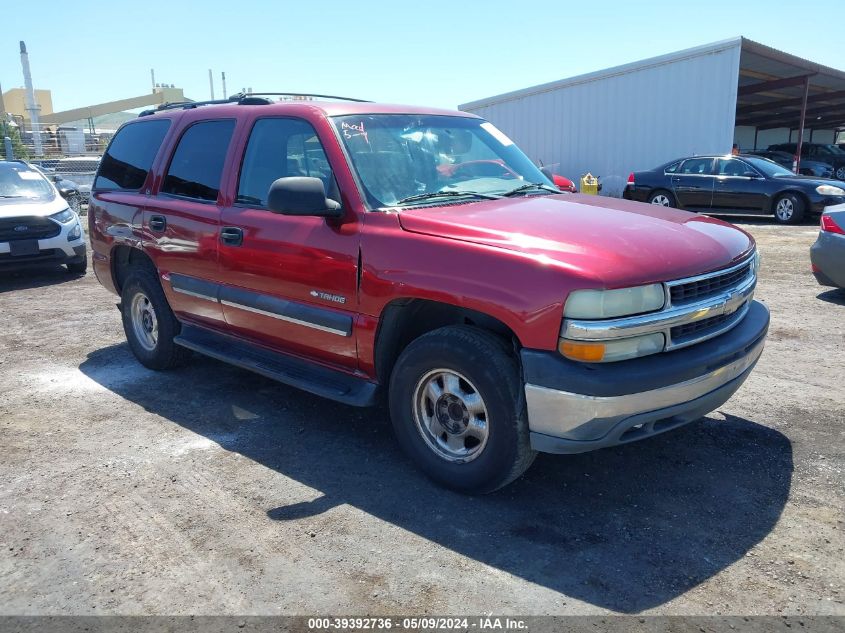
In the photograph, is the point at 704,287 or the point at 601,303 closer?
the point at 601,303

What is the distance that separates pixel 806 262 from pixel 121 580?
963 cm

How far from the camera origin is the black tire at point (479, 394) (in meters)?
3.02

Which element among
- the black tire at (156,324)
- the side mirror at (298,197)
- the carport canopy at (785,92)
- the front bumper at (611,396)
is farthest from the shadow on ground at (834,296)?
the carport canopy at (785,92)

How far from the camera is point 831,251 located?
680 centimetres

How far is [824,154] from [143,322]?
28700 millimetres

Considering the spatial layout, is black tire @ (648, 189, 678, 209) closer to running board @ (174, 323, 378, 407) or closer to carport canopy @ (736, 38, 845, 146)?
carport canopy @ (736, 38, 845, 146)

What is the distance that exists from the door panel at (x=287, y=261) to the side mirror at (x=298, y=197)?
200mm

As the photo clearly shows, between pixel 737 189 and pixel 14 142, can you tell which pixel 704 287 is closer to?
pixel 737 189

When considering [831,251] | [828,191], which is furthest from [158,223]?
[828,191]

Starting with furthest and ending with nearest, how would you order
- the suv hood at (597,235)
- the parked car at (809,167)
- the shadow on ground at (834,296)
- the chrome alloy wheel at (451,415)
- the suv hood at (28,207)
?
the parked car at (809,167)
the suv hood at (28,207)
the shadow on ground at (834,296)
the chrome alloy wheel at (451,415)
the suv hood at (597,235)

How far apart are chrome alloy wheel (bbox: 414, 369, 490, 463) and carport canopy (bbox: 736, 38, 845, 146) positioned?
16.3 meters

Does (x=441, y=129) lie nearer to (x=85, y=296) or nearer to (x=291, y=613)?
(x=291, y=613)

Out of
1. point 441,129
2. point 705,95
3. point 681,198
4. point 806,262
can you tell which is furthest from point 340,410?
point 705,95

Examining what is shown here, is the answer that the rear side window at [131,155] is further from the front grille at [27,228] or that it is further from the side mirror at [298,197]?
the front grille at [27,228]
